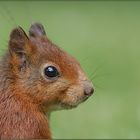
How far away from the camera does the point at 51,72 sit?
23.2 ft

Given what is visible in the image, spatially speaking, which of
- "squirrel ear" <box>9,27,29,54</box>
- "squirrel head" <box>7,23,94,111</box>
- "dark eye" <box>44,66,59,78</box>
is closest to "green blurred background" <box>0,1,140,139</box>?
"squirrel ear" <box>9,27,29,54</box>

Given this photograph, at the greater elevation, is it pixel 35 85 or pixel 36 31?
pixel 36 31

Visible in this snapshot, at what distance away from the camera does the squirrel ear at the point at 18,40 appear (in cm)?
710

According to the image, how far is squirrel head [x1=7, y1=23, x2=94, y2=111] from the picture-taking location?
23.1ft

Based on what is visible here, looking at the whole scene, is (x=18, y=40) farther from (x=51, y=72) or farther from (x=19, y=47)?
(x=51, y=72)

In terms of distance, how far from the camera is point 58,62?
7.10m

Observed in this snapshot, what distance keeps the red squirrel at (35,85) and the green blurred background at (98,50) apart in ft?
0.87

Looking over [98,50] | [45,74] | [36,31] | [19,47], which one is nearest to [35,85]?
[45,74]

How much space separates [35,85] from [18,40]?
1.23 feet

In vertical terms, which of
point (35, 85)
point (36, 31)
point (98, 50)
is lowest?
point (35, 85)

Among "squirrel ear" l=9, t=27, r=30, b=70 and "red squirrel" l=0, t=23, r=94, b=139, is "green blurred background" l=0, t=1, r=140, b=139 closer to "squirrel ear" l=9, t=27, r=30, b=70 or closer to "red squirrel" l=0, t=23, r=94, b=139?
"squirrel ear" l=9, t=27, r=30, b=70

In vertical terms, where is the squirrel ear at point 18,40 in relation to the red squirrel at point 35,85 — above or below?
above

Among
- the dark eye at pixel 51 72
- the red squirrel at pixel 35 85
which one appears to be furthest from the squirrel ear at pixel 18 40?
the dark eye at pixel 51 72

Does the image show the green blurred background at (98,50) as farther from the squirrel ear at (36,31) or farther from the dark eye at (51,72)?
the dark eye at (51,72)
